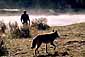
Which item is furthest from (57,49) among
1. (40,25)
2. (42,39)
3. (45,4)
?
(45,4)

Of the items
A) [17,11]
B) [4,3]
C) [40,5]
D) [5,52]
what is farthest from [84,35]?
[4,3]

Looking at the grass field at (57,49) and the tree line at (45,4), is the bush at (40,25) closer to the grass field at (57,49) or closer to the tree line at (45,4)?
the grass field at (57,49)

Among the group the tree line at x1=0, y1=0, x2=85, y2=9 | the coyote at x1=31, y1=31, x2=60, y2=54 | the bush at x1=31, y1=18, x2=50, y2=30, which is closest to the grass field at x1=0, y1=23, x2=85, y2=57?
the coyote at x1=31, y1=31, x2=60, y2=54

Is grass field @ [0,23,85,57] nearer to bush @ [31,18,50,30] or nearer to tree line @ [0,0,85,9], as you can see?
bush @ [31,18,50,30]

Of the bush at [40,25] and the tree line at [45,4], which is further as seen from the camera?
the tree line at [45,4]

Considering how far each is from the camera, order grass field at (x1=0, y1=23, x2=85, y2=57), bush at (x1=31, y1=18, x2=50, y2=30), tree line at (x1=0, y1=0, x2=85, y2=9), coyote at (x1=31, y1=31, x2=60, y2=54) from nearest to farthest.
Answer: coyote at (x1=31, y1=31, x2=60, y2=54) → grass field at (x1=0, y1=23, x2=85, y2=57) → bush at (x1=31, y1=18, x2=50, y2=30) → tree line at (x1=0, y1=0, x2=85, y2=9)

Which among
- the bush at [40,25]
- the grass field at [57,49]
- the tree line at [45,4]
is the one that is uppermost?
the grass field at [57,49]

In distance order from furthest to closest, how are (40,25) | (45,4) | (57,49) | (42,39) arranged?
1. (45,4)
2. (40,25)
3. (57,49)
4. (42,39)

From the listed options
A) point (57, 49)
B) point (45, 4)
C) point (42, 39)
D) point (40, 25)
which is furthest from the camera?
point (45, 4)

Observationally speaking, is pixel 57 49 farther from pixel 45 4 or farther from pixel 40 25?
pixel 45 4

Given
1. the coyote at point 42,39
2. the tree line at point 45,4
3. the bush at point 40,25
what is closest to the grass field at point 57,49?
the coyote at point 42,39

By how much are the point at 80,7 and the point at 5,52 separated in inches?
1066

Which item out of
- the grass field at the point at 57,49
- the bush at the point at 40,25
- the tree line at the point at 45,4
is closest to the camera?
the grass field at the point at 57,49

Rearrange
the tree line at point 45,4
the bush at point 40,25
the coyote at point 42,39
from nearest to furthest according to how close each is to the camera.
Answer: the coyote at point 42,39, the bush at point 40,25, the tree line at point 45,4
